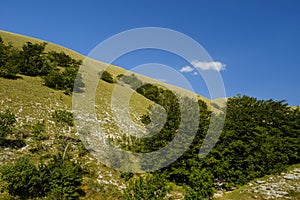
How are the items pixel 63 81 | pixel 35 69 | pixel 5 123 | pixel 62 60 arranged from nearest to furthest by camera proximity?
pixel 5 123 < pixel 63 81 < pixel 35 69 < pixel 62 60

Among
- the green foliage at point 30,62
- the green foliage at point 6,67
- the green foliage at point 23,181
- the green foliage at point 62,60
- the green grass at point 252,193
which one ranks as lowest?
the green foliage at point 23,181

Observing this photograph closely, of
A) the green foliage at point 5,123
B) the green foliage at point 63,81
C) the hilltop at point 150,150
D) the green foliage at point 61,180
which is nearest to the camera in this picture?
the green foliage at point 61,180

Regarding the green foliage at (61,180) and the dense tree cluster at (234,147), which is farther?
the dense tree cluster at (234,147)

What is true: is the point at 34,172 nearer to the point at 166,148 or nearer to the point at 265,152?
the point at 166,148

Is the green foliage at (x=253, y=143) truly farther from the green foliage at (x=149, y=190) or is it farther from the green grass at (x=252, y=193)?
the green foliage at (x=149, y=190)

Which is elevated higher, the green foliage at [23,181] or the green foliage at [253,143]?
the green foliage at [253,143]

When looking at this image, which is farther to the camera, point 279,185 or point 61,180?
point 279,185

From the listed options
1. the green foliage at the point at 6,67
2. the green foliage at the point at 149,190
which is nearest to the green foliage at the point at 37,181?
the green foliage at the point at 149,190

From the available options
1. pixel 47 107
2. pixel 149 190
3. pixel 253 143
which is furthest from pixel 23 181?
pixel 253 143

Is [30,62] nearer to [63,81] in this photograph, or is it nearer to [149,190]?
[63,81]

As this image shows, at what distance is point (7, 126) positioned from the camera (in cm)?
3244

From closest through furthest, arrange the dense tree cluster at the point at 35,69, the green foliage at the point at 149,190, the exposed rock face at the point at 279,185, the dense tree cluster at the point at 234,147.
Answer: the green foliage at the point at 149,190 < the exposed rock face at the point at 279,185 < the dense tree cluster at the point at 234,147 < the dense tree cluster at the point at 35,69

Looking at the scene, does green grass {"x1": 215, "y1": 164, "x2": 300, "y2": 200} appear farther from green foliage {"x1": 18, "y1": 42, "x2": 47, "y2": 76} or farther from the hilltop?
green foliage {"x1": 18, "y1": 42, "x2": 47, "y2": 76}

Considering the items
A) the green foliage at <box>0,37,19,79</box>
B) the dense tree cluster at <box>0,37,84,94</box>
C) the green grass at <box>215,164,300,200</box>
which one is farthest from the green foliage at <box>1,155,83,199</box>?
the green foliage at <box>0,37,19,79</box>
